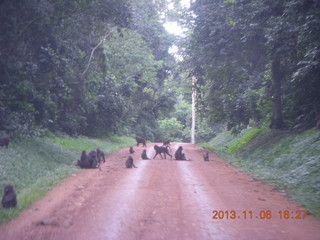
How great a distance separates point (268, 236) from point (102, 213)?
3.07 m

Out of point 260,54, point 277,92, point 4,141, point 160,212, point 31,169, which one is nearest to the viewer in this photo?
point 160,212

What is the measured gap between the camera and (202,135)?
56688 millimetres

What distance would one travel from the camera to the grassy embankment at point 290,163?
935cm

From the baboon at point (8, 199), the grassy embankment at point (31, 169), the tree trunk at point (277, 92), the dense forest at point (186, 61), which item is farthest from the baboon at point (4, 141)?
the tree trunk at point (277, 92)

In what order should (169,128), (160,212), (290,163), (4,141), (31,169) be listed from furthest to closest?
(169,128), (290,163), (4,141), (31,169), (160,212)

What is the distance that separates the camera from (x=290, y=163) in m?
13.0

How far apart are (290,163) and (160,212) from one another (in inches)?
296

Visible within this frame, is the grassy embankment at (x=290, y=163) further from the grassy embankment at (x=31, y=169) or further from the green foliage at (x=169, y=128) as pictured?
the green foliage at (x=169, y=128)

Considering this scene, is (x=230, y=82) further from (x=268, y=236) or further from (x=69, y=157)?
(x=268, y=236)

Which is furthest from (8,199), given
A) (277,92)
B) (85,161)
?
(277,92)

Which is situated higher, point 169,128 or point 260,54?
point 169,128

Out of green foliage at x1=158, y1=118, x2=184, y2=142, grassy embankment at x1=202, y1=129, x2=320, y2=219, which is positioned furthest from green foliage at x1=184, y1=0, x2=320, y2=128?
green foliage at x1=158, y1=118, x2=184, y2=142

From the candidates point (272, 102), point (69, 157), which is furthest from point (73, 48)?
point (272, 102)
